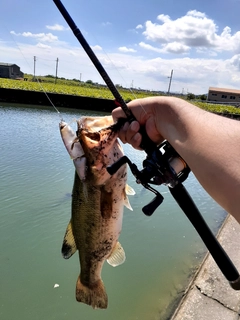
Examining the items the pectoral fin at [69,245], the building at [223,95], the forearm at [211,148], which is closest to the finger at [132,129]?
the forearm at [211,148]

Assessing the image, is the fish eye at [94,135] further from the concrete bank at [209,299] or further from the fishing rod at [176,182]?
the concrete bank at [209,299]

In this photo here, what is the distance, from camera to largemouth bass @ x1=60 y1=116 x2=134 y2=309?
1.99 m

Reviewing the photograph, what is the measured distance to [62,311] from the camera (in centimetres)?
427

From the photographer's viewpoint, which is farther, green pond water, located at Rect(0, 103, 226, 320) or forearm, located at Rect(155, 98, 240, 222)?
green pond water, located at Rect(0, 103, 226, 320)

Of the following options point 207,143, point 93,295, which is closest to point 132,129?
point 207,143

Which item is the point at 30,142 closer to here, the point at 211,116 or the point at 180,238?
the point at 180,238

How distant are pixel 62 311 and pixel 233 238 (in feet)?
10.4

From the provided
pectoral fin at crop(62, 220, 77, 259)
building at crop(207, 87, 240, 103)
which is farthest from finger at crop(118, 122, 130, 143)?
building at crop(207, 87, 240, 103)

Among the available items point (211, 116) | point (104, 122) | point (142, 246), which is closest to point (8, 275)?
point (142, 246)

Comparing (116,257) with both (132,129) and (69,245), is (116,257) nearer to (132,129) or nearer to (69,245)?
(69,245)

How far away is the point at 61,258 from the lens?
5277mm

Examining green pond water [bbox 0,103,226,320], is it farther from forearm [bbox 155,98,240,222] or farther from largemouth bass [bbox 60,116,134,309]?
forearm [bbox 155,98,240,222]

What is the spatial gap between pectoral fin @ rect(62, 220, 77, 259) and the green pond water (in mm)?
1415

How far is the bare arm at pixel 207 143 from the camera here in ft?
3.72
